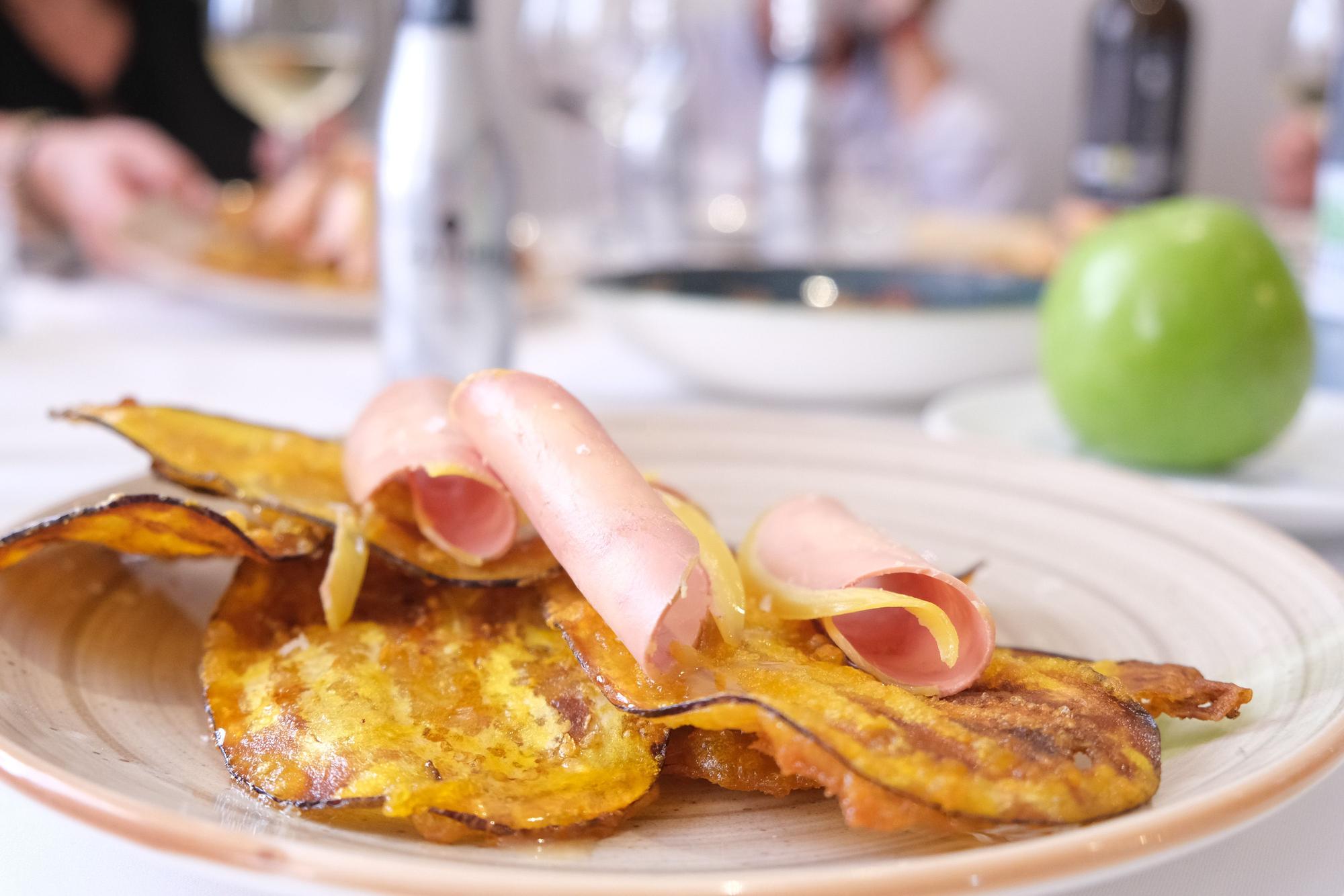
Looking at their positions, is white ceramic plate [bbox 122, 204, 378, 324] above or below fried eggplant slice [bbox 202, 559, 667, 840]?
below

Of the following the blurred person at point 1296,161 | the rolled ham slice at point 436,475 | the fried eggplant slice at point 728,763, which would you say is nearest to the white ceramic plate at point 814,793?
the fried eggplant slice at point 728,763

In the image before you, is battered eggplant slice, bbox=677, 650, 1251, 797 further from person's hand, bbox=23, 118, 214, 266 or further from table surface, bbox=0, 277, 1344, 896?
person's hand, bbox=23, 118, 214, 266

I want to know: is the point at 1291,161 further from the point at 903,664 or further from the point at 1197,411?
the point at 903,664

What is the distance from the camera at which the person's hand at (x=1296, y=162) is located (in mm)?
3270

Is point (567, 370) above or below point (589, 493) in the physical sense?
below

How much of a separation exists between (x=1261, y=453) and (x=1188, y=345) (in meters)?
0.14

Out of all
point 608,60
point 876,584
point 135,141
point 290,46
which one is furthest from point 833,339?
point 135,141

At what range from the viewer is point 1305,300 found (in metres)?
1.10

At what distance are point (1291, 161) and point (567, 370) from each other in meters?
2.70

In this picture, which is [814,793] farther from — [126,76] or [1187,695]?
[126,76]

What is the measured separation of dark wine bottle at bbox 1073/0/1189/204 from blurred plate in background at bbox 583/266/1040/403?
23.3 inches

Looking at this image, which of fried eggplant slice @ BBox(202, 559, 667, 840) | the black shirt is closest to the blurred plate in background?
fried eggplant slice @ BBox(202, 559, 667, 840)

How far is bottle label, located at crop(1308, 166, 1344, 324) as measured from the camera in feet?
3.78

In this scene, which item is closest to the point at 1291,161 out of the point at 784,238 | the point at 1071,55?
the point at 784,238
